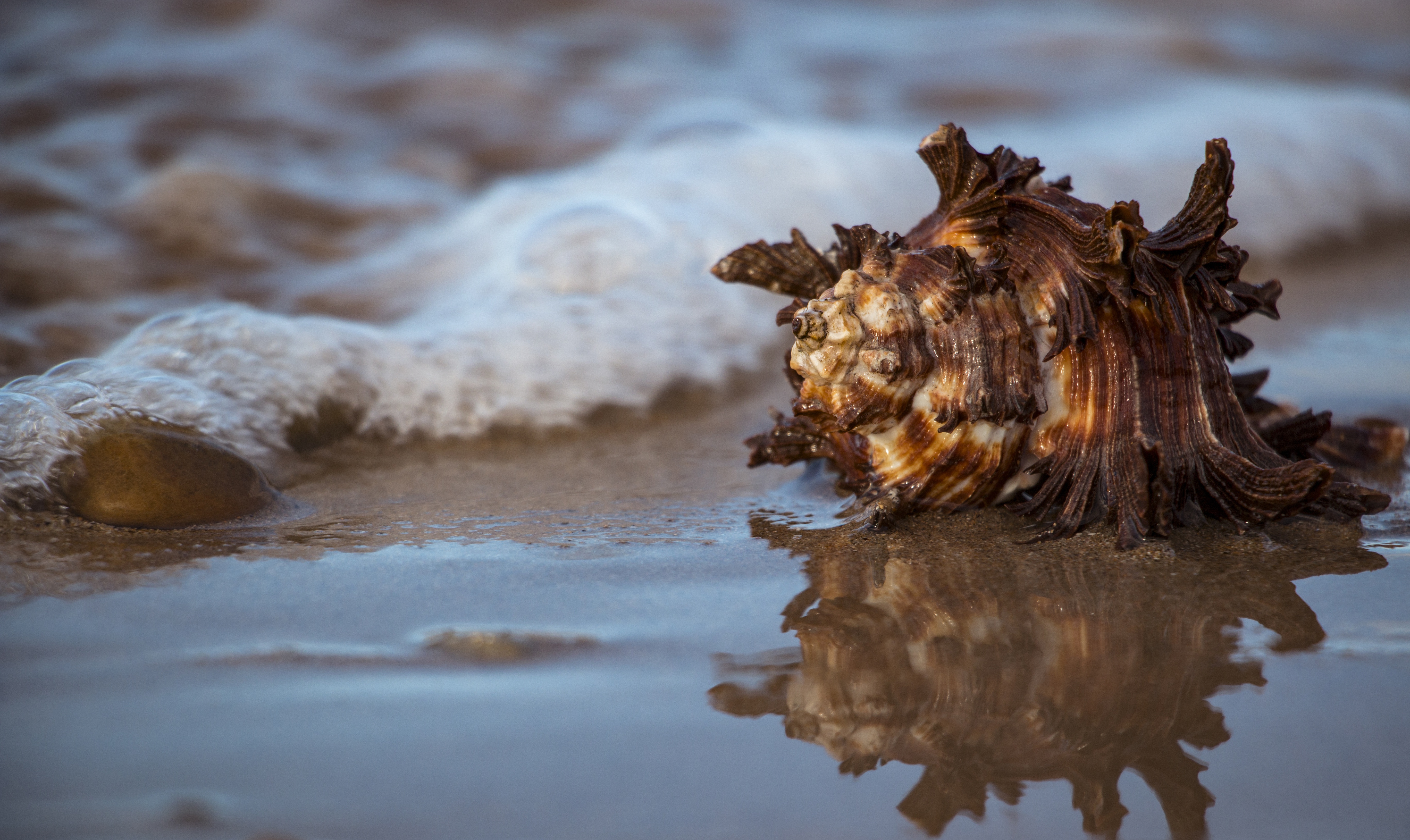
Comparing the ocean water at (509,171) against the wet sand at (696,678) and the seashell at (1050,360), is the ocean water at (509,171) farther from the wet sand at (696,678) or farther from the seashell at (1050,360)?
the seashell at (1050,360)

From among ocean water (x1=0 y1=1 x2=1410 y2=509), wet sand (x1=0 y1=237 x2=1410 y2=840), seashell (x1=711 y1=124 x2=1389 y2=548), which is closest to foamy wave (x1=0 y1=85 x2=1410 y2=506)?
ocean water (x1=0 y1=1 x2=1410 y2=509)

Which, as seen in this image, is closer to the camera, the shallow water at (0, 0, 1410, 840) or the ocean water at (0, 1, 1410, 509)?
the shallow water at (0, 0, 1410, 840)

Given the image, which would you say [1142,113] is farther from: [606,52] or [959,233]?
[959,233]

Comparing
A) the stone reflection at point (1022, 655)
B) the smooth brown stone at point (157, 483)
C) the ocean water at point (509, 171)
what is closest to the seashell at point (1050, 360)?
the stone reflection at point (1022, 655)

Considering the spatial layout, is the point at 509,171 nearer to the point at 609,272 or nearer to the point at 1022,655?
the point at 609,272

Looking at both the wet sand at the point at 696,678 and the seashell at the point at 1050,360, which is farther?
the seashell at the point at 1050,360

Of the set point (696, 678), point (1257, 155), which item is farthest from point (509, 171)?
point (696, 678)

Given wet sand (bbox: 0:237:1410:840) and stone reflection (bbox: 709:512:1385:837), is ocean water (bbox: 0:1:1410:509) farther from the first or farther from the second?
stone reflection (bbox: 709:512:1385:837)
